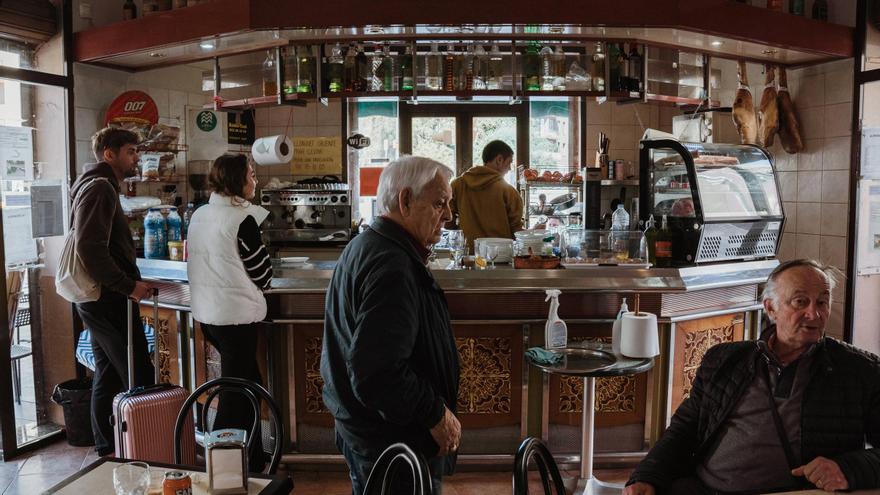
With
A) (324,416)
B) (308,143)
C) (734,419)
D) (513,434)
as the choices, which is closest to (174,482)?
(734,419)

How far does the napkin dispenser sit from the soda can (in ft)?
0.21

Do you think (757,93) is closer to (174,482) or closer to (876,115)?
(876,115)

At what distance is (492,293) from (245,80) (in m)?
2.60

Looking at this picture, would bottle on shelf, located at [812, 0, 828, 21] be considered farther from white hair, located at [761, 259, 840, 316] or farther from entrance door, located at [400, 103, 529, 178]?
white hair, located at [761, 259, 840, 316]

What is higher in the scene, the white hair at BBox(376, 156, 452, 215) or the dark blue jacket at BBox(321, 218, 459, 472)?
the white hair at BBox(376, 156, 452, 215)

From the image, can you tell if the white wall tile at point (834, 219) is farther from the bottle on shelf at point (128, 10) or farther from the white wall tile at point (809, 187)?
the bottle on shelf at point (128, 10)

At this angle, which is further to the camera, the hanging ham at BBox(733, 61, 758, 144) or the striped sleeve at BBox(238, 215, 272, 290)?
the hanging ham at BBox(733, 61, 758, 144)

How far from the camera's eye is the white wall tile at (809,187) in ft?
17.8

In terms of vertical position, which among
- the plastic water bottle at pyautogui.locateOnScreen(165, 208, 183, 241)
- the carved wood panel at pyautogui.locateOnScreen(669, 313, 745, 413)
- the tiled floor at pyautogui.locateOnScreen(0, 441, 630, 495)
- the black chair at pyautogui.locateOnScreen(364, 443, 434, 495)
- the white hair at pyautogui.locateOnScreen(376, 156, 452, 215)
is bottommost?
the tiled floor at pyautogui.locateOnScreen(0, 441, 630, 495)

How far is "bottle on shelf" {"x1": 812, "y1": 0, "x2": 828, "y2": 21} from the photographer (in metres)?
5.30

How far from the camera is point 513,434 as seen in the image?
3840 mm

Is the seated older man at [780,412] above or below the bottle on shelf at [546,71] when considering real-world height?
below

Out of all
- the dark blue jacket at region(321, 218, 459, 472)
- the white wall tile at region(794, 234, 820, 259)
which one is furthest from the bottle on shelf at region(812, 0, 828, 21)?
the dark blue jacket at region(321, 218, 459, 472)

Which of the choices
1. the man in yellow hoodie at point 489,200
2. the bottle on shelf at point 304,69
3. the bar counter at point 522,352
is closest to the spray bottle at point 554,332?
the bar counter at point 522,352
